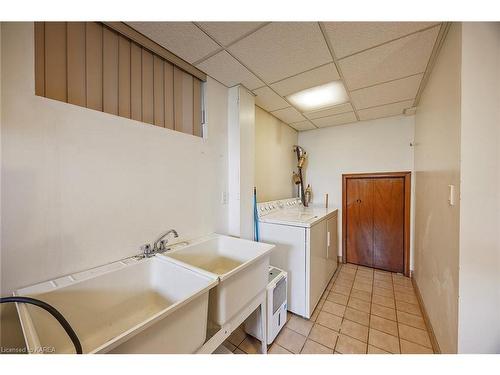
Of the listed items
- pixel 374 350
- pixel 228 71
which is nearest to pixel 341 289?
pixel 374 350

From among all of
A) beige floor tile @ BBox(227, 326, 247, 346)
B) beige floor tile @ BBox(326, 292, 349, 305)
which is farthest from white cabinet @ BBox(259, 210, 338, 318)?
beige floor tile @ BBox(227, 326, 247, 346)

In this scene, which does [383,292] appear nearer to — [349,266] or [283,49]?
[349,266]

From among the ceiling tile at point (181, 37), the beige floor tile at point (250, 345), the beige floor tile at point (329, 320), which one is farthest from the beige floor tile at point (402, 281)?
the ceiling tile at point (181, 37)

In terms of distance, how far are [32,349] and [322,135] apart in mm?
3459

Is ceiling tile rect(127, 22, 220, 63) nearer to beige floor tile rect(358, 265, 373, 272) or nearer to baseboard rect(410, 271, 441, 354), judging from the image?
baseboard rect(410, 271, 441, 354)

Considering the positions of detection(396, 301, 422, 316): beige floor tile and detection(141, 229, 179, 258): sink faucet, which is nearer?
detection(141, 229, 179, 258): sink faucet

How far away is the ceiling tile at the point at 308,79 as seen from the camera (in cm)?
156

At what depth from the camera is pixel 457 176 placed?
102cm

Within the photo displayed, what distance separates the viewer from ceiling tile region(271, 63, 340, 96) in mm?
1561

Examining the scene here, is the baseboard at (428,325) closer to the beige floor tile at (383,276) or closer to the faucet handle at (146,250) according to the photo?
the beige floor tile at (383,276)

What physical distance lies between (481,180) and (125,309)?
201cm

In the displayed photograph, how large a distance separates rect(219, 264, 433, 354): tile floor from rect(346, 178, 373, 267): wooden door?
0.58 m

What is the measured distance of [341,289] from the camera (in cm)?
226
